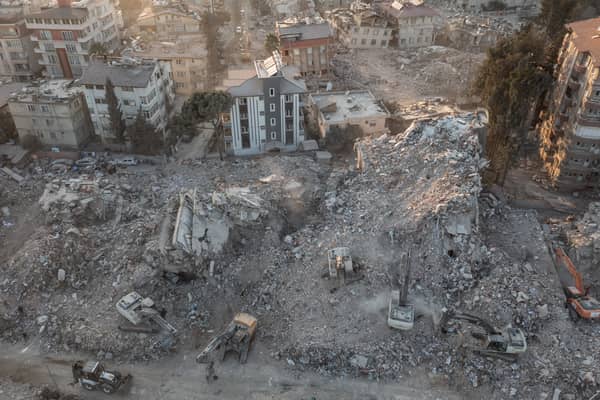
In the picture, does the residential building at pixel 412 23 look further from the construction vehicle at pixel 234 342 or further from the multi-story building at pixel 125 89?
the construction vehicle at pixel 234 342

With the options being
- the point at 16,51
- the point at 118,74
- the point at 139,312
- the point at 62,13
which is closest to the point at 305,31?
the point at 118,74

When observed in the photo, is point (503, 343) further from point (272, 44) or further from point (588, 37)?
point (272, 44)

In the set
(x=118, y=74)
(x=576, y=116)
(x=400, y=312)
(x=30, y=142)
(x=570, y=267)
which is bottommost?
(x=570, y=267)

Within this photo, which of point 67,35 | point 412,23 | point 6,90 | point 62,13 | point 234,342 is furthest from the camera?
point 412,23

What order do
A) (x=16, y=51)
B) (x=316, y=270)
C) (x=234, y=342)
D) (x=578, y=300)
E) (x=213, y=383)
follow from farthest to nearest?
(x=16, y=51) < (x=316, y=270) < (x=578, y=300) < (x=234, y=342) < (x=213, y=383)

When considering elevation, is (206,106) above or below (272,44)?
below

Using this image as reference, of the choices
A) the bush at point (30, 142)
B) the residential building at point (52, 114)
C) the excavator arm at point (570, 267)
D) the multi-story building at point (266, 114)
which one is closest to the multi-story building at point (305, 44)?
the multi-story building at point (266, 114)

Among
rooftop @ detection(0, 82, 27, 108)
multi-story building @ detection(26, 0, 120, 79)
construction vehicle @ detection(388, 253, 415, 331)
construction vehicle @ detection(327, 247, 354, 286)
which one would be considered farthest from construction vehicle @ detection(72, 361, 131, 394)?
multi-story building @ detection(26, 0, 120, 79)

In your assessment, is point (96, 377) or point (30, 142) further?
point (30, 142)
